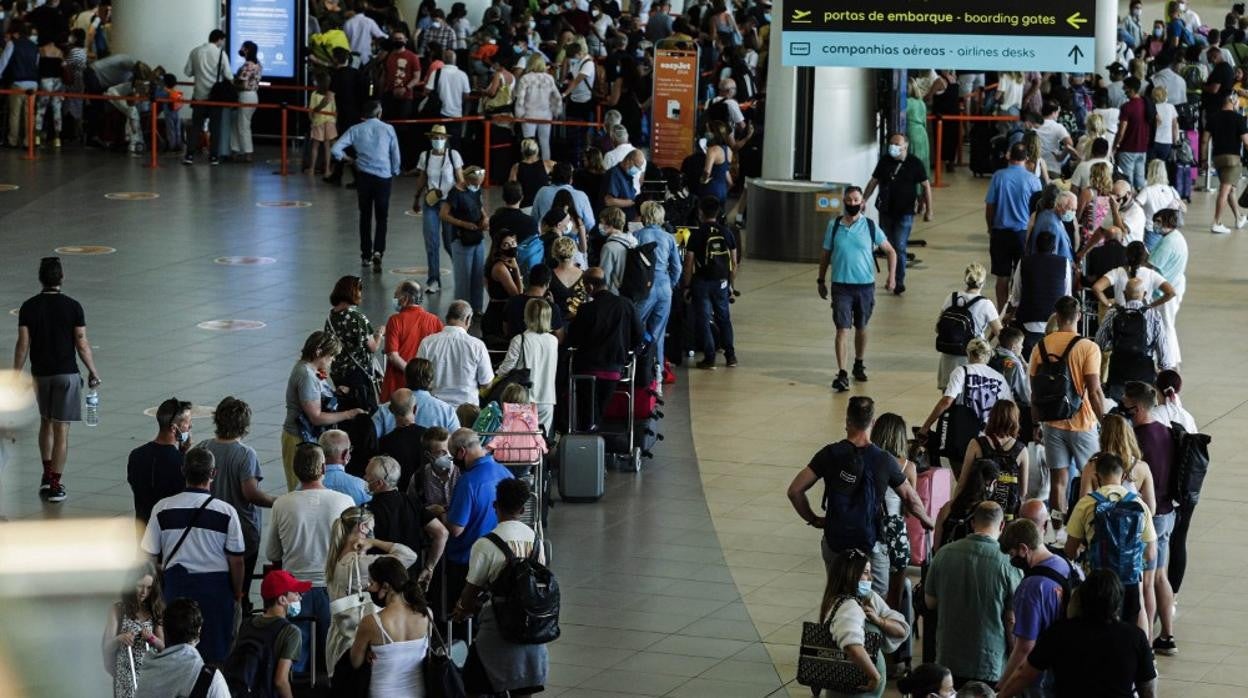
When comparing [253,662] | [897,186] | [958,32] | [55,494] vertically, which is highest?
[958,32]

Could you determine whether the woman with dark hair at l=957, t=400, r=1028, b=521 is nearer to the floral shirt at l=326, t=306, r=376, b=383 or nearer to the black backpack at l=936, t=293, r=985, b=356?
the black backpack at l=936, t=293, r=985, b=356

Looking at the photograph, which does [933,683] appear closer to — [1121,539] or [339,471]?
[1121,539]

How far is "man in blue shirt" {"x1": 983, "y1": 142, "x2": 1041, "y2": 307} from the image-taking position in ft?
61.2

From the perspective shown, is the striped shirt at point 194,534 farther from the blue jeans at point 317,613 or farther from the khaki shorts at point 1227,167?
the khaki shorts at point 1227,167

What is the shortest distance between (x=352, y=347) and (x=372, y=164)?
858 cm

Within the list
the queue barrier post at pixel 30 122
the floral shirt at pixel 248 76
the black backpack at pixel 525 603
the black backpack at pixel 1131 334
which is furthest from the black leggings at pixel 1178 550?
the queue barrier post at pixel 30 122

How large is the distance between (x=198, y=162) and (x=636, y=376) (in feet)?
55.6

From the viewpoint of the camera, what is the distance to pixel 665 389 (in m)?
16.1

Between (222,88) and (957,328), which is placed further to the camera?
(222,88)

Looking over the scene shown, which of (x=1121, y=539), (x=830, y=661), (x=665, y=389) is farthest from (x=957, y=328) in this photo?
(x=830, y=661)

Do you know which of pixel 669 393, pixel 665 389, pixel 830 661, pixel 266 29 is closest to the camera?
pixel 830 661

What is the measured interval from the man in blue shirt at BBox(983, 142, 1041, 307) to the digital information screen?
14.9m

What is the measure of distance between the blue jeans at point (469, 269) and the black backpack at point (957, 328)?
5603mm

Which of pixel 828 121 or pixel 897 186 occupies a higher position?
pixel 828 121
